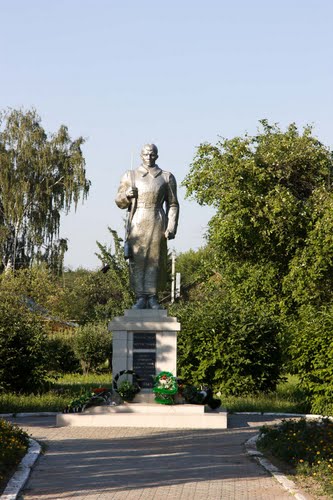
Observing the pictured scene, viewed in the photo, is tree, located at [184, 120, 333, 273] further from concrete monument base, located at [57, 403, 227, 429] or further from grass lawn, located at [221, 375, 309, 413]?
concrete monument base, located at [57, 403, 227, 429]

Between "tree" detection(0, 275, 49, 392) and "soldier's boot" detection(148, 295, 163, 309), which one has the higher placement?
"soldier's boot" detection(148, 295, 163, 309)

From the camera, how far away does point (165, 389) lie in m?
16.0

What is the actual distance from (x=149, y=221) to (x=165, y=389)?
10.1ft

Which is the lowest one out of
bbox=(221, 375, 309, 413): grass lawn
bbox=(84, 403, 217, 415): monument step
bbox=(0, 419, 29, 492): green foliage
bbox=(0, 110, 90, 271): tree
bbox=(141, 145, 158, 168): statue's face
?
bbox=(0, 419, 29, 492): green foliage

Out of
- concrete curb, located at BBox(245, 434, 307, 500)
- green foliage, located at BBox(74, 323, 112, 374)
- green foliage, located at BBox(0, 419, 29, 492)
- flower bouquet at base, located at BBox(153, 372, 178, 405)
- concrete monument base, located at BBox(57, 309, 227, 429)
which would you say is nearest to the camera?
concrete curb, located at BBox(245, 434, 307, 500)

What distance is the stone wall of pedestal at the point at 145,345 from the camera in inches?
657

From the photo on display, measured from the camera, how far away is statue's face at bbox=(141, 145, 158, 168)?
17.1m

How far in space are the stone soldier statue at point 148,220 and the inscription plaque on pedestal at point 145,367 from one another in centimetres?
93

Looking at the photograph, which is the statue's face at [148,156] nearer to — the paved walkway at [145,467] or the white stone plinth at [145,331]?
the white stone plinth at [145,331]

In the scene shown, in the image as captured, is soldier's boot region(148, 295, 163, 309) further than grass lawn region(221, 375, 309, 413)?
No

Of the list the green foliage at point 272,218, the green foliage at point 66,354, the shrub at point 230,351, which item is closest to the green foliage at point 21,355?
the shrub at point 230,351

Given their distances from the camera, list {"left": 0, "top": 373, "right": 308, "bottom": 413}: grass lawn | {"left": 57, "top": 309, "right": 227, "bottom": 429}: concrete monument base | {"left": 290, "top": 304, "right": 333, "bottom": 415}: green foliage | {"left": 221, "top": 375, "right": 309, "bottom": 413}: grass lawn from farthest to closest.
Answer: {"left": 221, "top": 375, "right": 309, "bottom": 413}: grass lawn → {"left": 0, "top": 373, "right": 308, "bottom": 413}: grass lawn → {"left": 290, "top": 304, "right": 333, "bottom": 415}: green foliage → {"left": 57, "top": 309, "right": 227, "bottom": 429}: concrete monument base

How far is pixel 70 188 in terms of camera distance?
145 ft

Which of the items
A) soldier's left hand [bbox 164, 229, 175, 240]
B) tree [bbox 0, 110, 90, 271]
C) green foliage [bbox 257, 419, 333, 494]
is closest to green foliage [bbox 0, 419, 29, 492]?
green foliage [bbox 257, 419, 333, 494]
